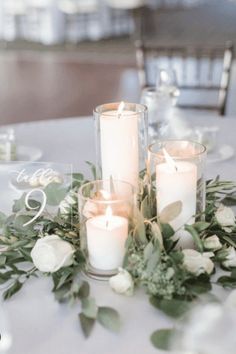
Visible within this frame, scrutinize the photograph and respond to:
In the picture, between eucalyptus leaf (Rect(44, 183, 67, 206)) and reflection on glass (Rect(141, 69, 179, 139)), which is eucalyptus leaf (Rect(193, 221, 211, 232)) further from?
reflection on glass (Rect(141, 69, 179, 139))

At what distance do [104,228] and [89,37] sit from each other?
22.4 ft

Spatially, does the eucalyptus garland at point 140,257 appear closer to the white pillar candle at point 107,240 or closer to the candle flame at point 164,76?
the white pillar candle at point 107,240

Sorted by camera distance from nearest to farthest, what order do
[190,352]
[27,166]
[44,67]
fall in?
1. [190,352]
2. [27,166]
3. [44,67]

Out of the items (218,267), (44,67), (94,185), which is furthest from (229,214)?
(44,67)

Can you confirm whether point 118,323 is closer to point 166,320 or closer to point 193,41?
point 166,320

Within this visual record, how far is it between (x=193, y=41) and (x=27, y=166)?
6.22 m

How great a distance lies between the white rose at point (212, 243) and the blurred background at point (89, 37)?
4.49 metres

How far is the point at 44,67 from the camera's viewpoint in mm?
6574

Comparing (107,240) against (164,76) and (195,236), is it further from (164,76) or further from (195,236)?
(164,76)

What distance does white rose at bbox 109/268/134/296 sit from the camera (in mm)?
917

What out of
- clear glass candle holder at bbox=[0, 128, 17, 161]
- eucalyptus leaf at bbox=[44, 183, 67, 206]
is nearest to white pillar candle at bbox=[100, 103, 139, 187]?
eucalyptus leaf at bbox=[44, 183, 67, 206]

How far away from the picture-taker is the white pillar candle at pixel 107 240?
96cm

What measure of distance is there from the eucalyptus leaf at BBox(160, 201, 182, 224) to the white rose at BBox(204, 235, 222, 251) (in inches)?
3.1

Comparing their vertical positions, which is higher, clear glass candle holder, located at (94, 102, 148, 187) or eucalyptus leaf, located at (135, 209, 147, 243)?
clear glass candle holder, located at (94, 102, 148, 187)
